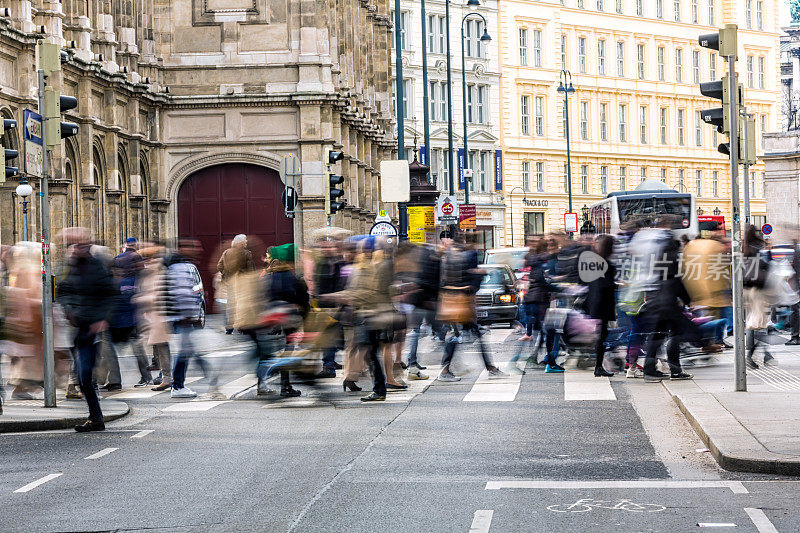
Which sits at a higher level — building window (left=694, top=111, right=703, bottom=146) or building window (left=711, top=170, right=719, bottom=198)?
building window (left=694, top=111, right=703, bottom=146)

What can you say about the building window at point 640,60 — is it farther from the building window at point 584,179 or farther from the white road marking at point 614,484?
the white road marking at point 614,484

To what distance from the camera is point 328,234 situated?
18719 millimetres

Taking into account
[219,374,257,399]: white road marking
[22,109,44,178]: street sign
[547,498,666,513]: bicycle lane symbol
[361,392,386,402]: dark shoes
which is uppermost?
[22,109,44,178]: street sign

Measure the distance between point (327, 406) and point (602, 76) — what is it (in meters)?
78.0

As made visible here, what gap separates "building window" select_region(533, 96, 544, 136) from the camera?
287ft

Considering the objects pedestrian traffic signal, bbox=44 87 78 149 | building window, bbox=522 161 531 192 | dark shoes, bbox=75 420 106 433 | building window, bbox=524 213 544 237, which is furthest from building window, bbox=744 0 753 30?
dark shoes, bbox=75 420 106 433

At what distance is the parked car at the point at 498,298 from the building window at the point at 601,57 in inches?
2387

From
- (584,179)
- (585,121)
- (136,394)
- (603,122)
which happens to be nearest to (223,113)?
(136,394)

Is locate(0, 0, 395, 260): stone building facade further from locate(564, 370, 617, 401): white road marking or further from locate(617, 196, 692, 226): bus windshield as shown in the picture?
locate(564, 370, 617, 401): white road marking

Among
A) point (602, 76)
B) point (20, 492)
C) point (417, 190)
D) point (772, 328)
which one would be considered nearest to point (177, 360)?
point (20, 492)

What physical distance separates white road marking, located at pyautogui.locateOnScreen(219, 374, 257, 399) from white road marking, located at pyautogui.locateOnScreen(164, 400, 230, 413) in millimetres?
627

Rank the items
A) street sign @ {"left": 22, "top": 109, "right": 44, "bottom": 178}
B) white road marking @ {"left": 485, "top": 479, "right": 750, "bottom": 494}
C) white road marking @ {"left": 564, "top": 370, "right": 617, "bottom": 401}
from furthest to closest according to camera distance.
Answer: white road marking @ {"left": 564, "top": 370, "right": 617, "bottom": 401} → street sign @ {"left": 22, "top": 109, "right": 44, "bottom": 178} → white road marking @ {"left": 485, "top": 479, "right": 750, "bottom": 494}

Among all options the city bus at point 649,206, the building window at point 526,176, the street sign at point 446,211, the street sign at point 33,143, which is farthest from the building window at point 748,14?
the street sign at point 33,143

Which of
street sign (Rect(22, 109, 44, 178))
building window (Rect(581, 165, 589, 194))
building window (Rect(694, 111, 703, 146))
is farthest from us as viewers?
building window (Rect(694, 111, 703, 146))
